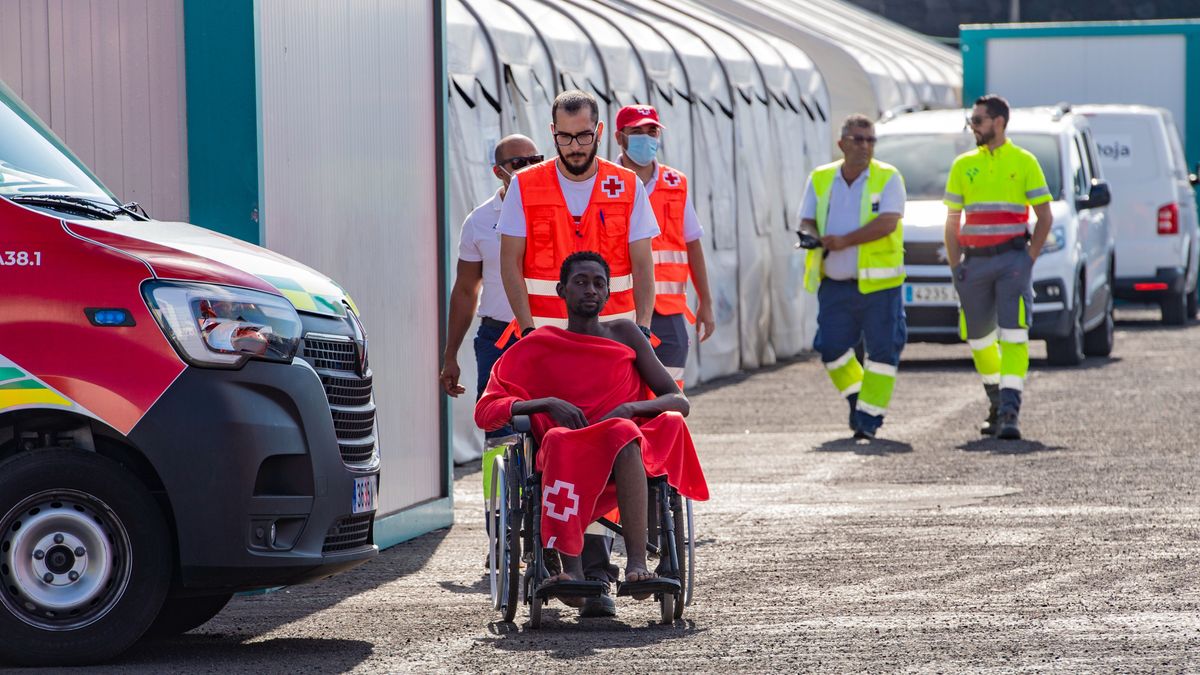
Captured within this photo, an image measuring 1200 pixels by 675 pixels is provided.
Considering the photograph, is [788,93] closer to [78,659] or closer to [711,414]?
[711,414]

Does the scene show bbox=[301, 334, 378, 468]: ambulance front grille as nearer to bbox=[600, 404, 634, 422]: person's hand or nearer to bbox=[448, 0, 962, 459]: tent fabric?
bbox=[600, 404, 634, 422]: person's hand

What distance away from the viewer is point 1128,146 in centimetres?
2356

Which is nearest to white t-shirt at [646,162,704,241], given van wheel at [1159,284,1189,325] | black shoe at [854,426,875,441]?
black shoe at [854,426,875,441]

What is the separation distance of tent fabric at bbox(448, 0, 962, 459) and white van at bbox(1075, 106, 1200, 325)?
99.0 inches

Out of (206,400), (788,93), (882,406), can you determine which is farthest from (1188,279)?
(206,400)

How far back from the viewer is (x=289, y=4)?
8.91m

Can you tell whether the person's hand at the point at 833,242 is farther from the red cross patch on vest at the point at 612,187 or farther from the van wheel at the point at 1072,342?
the red cross patch on vest at the point at 612,187

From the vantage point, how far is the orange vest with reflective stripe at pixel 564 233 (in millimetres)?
8375

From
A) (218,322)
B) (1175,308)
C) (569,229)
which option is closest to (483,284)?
(569,229)

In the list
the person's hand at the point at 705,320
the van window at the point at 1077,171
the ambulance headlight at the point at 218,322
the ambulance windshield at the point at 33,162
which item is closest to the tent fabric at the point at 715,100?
the person's hand at the point at 705,320

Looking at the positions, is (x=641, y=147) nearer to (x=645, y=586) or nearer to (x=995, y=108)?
(x=645, y=586)

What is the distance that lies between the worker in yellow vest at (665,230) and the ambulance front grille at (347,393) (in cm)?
260

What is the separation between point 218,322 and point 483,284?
286cm

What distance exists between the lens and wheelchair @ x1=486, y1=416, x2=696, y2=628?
292 inches
